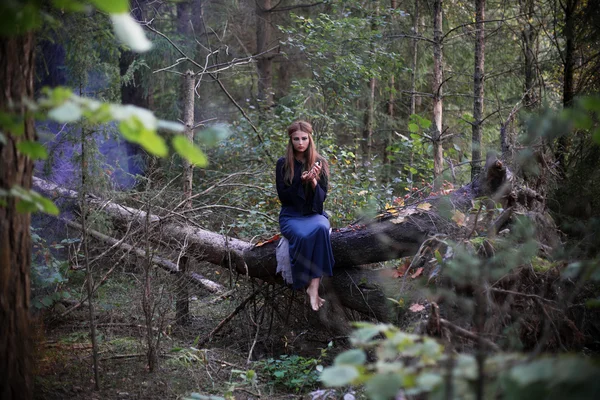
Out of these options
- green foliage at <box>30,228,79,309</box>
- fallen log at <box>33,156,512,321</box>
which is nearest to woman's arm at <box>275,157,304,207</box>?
fallen log at <box>33,156,512,321</box>

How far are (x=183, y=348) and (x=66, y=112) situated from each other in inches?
166

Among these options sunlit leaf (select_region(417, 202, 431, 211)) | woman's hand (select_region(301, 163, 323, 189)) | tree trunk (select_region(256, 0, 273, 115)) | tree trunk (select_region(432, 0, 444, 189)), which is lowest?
sunlit leaf (select_region(417, 202, 431, 211))

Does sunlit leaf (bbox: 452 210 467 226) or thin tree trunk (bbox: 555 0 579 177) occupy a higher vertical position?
thin tree trunk (bbox: 555 0 579 177)

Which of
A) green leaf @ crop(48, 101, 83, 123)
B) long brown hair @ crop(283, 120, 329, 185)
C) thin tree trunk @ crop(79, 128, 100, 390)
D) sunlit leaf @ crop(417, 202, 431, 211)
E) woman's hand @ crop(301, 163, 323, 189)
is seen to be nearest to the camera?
green leaf @ crop(48, 101, 83, 123)

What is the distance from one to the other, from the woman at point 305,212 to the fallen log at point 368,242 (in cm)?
24

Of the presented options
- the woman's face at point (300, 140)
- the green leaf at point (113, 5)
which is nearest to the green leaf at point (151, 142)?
the green leaf at point (113, 5)

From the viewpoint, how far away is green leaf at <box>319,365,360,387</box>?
178 cm

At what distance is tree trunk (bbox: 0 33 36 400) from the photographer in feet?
8.73

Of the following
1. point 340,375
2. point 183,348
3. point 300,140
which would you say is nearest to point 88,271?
point 183,348

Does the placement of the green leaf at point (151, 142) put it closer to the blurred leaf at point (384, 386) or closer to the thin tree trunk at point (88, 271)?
the blurred leaf at point (384, 386)

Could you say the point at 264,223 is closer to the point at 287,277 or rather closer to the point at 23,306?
the point at 287,277

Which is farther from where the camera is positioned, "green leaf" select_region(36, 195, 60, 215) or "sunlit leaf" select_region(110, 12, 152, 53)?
"green leaf" select_region(36, 195, 60, 215)

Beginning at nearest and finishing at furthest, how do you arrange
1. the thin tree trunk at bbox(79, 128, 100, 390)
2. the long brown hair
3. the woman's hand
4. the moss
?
the moss < the thin tree trunk at bbox(79, 128, 100, 390) < the woman's hand < the long brown hair

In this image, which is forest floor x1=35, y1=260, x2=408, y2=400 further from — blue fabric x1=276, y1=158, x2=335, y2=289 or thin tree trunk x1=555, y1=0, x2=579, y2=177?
thin tree trunk x1=555, y1=0, x2=579, y2=177
